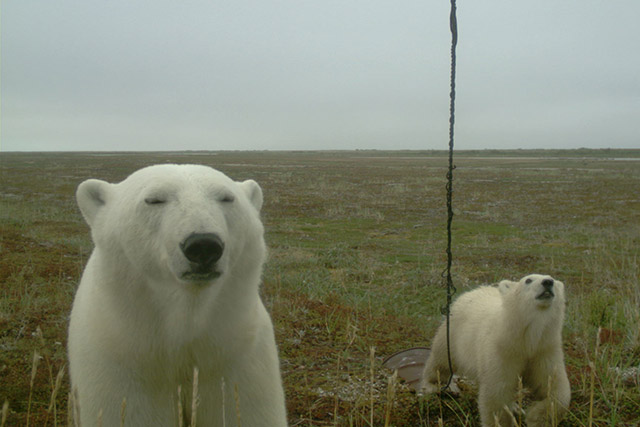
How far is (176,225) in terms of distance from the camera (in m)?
1.54

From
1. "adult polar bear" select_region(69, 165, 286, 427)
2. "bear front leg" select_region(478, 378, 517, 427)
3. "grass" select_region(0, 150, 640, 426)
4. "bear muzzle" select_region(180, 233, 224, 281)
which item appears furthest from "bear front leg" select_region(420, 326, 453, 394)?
"bear muzzle" select_region(180, 233, 224, 281)

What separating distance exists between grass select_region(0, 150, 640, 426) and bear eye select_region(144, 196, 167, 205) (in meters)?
0.65

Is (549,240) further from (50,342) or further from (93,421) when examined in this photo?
(93,421)

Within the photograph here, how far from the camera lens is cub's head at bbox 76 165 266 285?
4.93ft

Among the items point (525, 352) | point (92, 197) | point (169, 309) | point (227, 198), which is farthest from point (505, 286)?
point (92, 197)

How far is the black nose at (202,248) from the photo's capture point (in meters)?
1.47

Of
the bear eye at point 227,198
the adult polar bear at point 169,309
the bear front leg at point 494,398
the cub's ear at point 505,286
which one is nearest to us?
the adult polar bear at point 169,309

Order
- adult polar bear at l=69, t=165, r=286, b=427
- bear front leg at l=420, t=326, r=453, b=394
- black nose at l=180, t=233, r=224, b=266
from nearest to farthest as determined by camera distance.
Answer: black nose at l=180, t=233, r=224, b=266
adult polar bear at l=69, t=165, r=286, b=427
bear front leg at l=420, t=326, r=453, b=394

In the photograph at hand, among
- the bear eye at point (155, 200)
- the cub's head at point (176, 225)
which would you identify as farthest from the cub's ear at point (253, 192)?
the bear eye at point (155, 200)

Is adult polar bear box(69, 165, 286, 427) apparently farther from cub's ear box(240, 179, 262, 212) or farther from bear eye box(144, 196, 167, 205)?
cub's ear box(240, 179, 262, 212)

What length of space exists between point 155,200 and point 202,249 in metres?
0.34

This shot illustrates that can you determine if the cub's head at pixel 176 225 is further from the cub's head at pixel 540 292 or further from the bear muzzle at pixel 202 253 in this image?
the cub's head at pixel 540 292

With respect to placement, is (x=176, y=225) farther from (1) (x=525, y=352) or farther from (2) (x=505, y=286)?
(2) (x=505, y=286)

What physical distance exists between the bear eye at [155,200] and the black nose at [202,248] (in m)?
0.26
